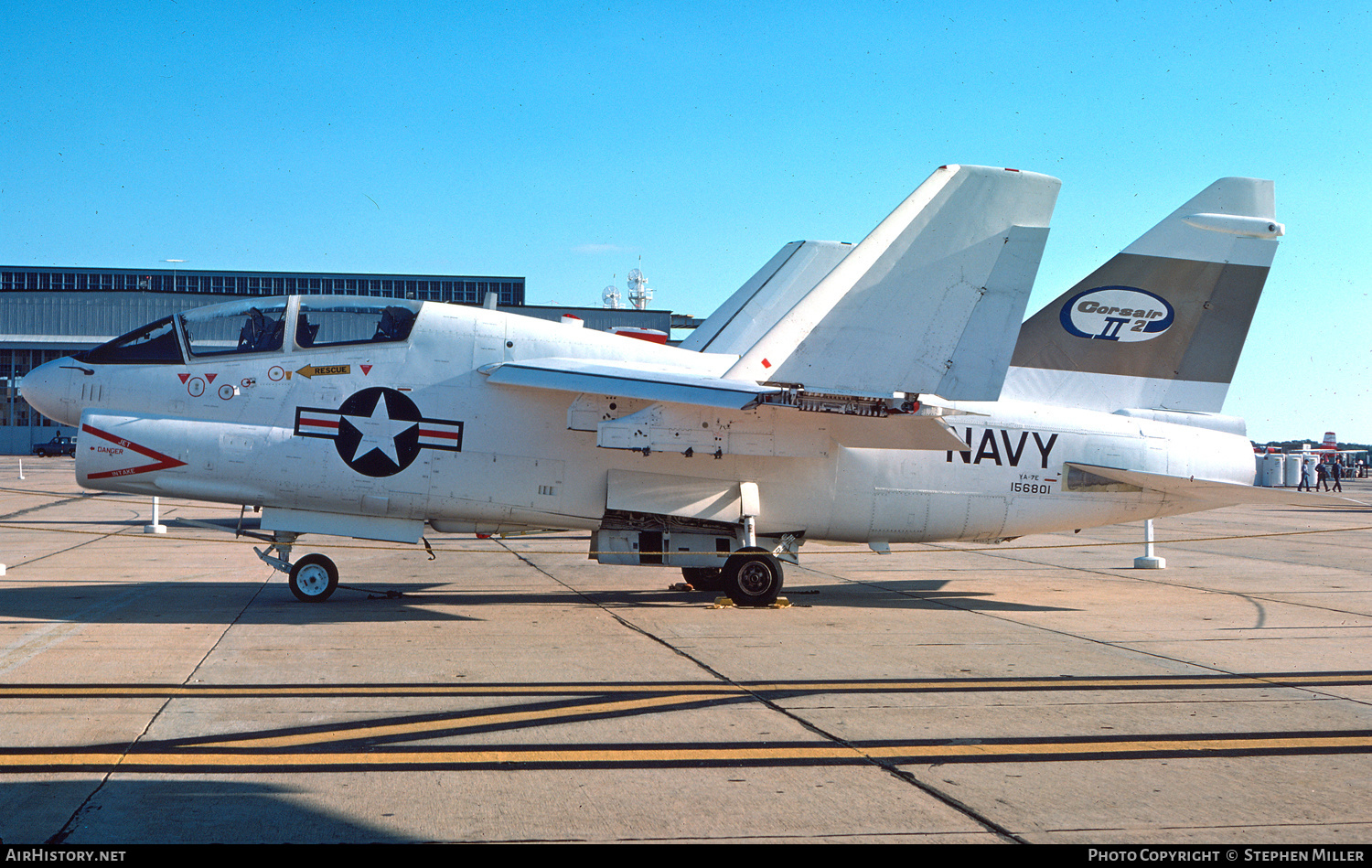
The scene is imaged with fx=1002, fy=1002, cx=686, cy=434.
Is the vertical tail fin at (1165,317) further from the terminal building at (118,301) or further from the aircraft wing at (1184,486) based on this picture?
the terminal building at (118,301)

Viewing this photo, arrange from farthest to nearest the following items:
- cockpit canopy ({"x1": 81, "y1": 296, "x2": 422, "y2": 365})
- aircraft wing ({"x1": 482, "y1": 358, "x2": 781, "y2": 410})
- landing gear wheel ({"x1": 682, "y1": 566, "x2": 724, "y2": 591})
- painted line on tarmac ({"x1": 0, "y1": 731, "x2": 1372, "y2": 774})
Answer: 1. landing gear wheel ({"x1": 682, "y1": 566, "x2": 724, "y2": 591})
2. cockpit canopy ({"x1": 81, "y1": 296, "x2": 422, "y2": 365})
3. aircraft wing ({"x1": 482, "y1": 358, "x2": 781, "y2": 410})
4. painted line on tarmac ({"x1": 0, "y1": 731, "x2": 1372, "y2": 774})

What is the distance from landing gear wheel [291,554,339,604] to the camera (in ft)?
37.9

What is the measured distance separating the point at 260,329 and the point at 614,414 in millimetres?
4042

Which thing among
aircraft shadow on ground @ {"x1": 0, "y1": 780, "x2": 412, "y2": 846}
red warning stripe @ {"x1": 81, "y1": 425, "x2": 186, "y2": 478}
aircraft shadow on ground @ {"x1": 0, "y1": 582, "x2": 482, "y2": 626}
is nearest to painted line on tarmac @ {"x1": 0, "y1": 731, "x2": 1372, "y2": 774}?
aircraft shadow on ground @ {"x1": 0, "y1": 780, "x2": 412, "y2": 846}

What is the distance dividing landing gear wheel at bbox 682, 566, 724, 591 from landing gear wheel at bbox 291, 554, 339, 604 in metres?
4.40

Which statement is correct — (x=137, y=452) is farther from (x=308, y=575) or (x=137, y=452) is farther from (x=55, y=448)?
(x=55, y=448)

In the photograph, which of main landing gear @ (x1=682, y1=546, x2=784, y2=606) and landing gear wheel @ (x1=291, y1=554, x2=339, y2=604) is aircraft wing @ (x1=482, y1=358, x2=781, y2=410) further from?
landing gear wheel @ (x1=291, y1=554, x2=339, y2=604)

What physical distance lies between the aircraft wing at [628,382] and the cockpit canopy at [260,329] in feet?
4.47

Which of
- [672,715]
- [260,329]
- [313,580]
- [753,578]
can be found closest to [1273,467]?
[753,578]

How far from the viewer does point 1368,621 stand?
10.9m

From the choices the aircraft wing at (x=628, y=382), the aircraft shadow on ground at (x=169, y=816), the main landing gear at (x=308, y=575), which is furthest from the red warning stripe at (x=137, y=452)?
the aircraft shadow on ground at (x=169, y=816)

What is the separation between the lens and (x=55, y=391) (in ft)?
35.8

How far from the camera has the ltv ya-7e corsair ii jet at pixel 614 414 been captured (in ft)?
35.3
